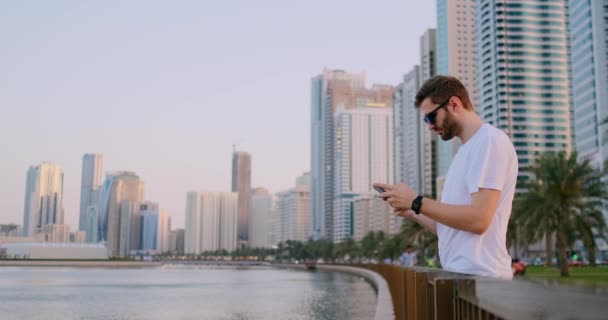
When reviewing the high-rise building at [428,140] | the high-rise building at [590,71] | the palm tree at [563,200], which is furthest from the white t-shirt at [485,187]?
the high-rise building at [428,140]

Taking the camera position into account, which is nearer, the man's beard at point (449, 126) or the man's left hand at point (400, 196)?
the man's left hand at point (400, 196)

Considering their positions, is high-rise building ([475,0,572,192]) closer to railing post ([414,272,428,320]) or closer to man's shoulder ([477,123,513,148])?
railing post ([414,272,428,320])

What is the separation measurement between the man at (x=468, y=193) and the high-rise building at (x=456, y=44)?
540 ft

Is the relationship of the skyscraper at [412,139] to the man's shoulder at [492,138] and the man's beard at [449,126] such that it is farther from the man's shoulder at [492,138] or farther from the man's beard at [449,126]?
the man's shoulder at [492,138]

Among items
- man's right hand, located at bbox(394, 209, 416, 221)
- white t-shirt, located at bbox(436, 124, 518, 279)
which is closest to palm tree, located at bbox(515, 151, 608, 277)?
man's right hand, located at bbox(394, 209, 416, 221)

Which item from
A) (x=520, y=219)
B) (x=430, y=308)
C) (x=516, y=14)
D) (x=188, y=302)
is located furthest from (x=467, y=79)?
(x=430, y=308)

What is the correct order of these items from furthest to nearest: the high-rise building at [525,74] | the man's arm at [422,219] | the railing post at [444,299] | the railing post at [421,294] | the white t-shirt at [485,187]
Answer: the high-rise building at [525,74], the railing post at [421,294], the man's arm at [422,219], the white t-shirt at [485,187], the railing post at [444,299]

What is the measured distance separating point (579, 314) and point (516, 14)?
152109 mm

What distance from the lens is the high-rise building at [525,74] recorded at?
14112 centimetres

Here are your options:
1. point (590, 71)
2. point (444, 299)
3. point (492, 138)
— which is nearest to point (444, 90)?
point (492, 138)

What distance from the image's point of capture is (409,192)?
2746mm

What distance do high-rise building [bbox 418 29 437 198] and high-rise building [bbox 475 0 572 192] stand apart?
27.1 meters

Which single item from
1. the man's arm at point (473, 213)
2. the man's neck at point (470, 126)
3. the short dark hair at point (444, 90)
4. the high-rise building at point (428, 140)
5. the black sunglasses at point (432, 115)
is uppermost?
the high-rise building at point (428, 140)

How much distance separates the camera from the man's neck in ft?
9.46
